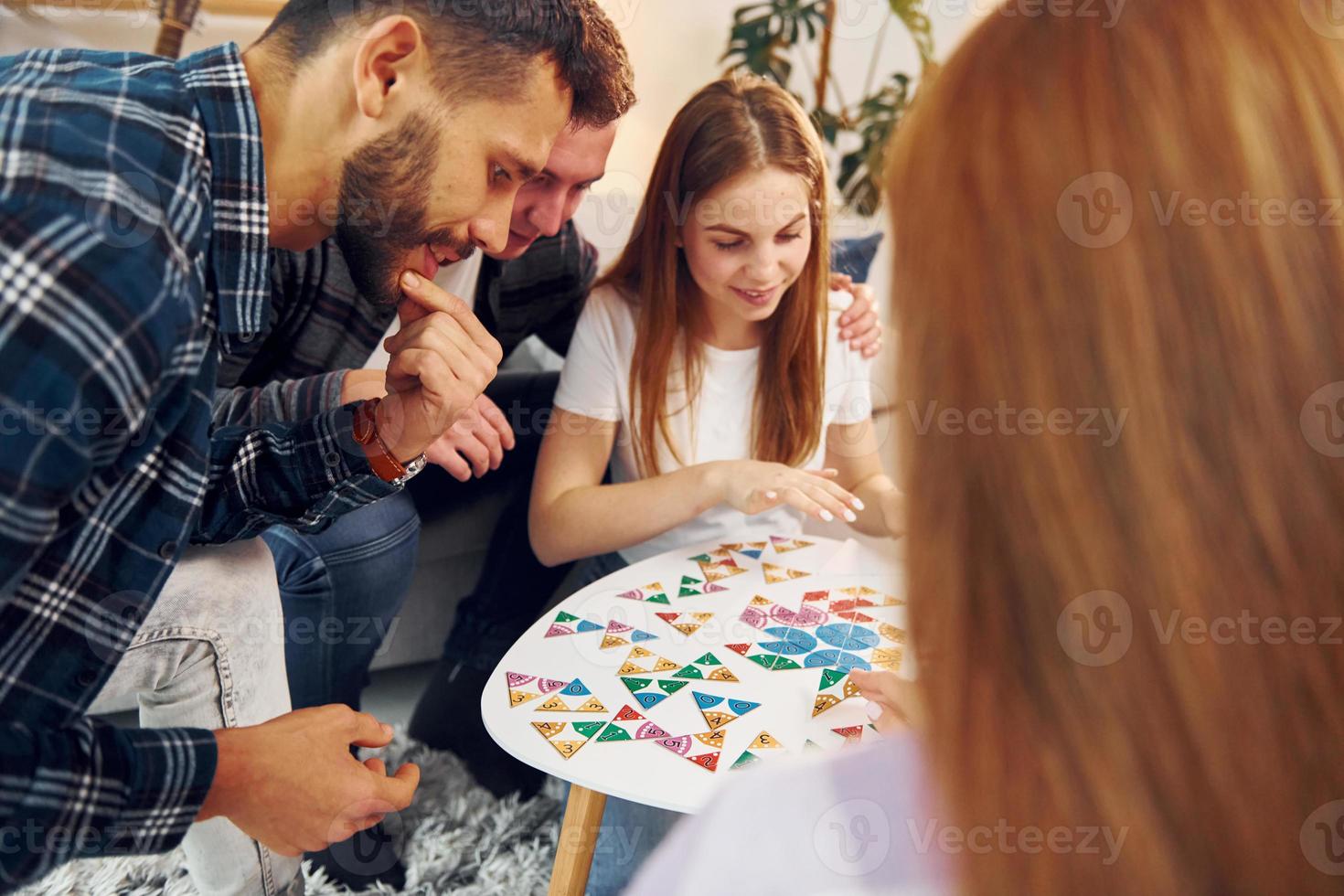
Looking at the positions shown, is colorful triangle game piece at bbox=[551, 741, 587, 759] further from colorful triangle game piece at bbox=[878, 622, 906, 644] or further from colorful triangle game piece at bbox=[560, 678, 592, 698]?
colorful triangle game piece at bbox=[878, 622, 906, 644]

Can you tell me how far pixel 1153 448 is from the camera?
391 mm

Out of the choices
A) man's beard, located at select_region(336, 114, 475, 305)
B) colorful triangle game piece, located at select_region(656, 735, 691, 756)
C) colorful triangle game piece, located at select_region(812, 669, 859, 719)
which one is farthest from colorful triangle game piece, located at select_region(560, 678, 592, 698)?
man's beard, located at select_region(336, 114, 475, 305)

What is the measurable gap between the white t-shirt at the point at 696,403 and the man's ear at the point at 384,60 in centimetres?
71

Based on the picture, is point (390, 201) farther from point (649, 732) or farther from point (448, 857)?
point (448, 857)

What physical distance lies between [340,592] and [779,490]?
2.29 ft

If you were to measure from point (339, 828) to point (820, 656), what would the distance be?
52 centimetres

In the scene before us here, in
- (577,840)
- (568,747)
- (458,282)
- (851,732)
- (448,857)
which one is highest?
(458,282)

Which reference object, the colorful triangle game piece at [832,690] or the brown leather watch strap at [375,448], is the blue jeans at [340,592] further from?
the colorful triangle game piece at [832,690]

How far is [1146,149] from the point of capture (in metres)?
0.39

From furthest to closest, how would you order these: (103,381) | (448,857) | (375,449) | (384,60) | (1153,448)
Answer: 1. (448,857)
2. (375,449)
3. (384,60)
4. (103,381)
5. (1153,448)

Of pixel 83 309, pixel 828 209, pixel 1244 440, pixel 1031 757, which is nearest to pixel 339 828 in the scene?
pixel 83 309

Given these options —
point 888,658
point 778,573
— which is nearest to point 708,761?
point 888,658

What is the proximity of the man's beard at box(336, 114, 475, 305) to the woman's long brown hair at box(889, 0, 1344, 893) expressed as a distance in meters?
0.68

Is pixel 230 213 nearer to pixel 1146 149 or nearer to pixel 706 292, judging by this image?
pixel 1146 149
